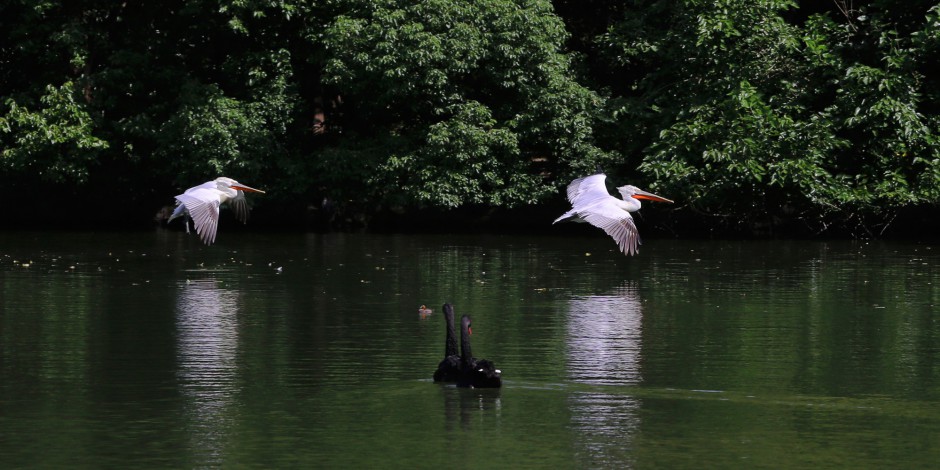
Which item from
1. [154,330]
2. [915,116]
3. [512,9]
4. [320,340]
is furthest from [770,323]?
[512,9]

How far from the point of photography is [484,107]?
40094 millimetres

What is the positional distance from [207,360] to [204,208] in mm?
7526

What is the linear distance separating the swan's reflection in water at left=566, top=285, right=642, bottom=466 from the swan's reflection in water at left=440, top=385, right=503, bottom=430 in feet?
2.26

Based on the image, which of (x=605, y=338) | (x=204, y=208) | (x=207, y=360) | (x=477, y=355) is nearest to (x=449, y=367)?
(x=477, y=355)

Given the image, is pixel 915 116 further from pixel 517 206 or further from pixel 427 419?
pixel 427 419

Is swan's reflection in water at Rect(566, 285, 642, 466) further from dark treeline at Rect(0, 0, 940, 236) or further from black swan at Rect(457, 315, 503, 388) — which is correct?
dark treeline at Rect(0, 0, 940, 236)

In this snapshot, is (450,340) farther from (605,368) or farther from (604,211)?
(604,211)

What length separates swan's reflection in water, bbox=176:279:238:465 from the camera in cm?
1290

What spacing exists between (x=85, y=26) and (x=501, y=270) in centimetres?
1934

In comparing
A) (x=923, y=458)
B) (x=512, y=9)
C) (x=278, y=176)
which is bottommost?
(x=923, y=458)

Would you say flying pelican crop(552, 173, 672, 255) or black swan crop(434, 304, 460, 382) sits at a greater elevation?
flying pelican crop(552, 173, 672, 255)

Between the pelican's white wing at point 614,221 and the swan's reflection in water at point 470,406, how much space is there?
5.18m

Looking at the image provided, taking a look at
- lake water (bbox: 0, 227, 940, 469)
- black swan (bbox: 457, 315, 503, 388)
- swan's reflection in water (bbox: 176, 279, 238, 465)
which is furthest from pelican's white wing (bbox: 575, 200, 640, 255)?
black swan (bbox: 457, 315, 503, 388)

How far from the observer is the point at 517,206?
4156 centimetres
